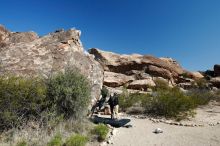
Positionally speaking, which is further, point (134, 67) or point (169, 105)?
point (134, 67)

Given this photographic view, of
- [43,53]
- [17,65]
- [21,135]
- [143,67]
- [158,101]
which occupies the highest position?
[143,67]

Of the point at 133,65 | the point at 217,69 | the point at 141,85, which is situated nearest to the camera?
the point at 141,85

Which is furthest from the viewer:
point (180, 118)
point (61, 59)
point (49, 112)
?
point (180, 118)

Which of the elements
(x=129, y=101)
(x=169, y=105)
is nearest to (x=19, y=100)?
(x=169, y=105)

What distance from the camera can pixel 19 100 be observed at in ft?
30.8

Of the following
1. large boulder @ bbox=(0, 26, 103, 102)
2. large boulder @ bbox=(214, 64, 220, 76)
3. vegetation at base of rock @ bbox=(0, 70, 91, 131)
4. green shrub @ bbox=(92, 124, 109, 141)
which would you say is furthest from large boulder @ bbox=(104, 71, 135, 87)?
large boulder @ bbox=(214, 64, 220, 76)

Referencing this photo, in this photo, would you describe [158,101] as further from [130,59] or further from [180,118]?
[130,59]

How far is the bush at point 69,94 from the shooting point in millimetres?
10555

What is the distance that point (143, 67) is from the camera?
37688 mm

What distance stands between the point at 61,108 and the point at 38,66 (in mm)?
2285

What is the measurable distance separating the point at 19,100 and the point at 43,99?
0.91m

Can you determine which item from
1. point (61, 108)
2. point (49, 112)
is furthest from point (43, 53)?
point (49, 112)

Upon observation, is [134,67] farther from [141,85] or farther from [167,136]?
[167,136]

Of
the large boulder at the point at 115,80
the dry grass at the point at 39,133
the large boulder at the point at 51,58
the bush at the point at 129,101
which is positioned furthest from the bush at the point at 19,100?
the large boulder at the point at 115,80
